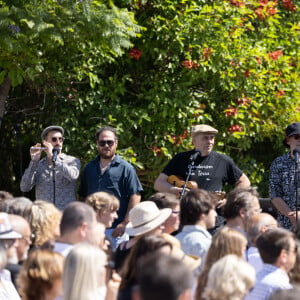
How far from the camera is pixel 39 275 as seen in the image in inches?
173

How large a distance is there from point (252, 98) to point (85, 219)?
6645 millimetres

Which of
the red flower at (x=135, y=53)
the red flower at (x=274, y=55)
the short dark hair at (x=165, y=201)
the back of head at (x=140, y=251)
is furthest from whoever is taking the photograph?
the red flower at (x=274, y=55)

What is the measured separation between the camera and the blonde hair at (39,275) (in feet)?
14.4

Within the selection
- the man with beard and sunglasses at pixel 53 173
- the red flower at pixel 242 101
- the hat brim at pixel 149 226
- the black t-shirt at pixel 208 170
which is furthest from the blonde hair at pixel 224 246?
the red flower at pixel 242 101

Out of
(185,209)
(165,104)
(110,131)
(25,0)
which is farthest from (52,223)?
(165,104)

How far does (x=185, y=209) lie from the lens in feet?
20.3

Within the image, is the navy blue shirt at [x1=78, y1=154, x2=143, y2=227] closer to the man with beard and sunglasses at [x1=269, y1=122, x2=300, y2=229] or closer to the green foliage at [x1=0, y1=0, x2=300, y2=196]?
the man with beard and sunglasses at [x1=269, y1=122, x2=300, y2=229]

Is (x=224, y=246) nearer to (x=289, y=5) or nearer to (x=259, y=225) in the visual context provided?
(x=259, y=225)

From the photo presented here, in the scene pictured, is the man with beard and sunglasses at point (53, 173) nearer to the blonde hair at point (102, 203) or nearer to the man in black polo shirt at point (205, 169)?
the man in black polo shirt at point (205, 169)

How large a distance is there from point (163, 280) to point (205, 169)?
17.4 feet

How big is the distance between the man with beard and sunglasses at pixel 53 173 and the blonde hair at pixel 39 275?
3626mm

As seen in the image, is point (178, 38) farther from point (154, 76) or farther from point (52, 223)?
point (52, 223)

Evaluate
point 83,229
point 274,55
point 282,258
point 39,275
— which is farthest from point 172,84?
point 39,275

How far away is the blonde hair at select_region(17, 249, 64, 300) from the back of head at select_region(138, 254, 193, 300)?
52.1 inches
